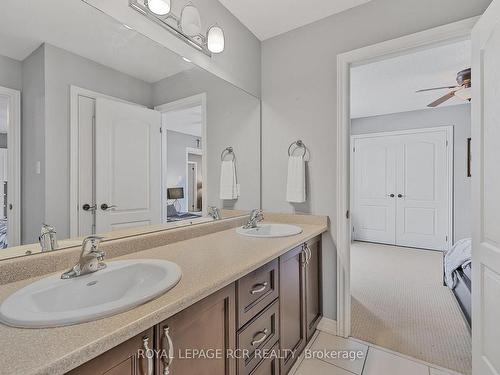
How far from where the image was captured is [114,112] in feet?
4.17

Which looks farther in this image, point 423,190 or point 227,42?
point 423,190

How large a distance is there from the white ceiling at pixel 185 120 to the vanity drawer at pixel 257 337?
1166 millimetres

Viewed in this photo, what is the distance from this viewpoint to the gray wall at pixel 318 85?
173 cm

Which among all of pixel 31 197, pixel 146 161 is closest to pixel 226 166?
pixel 146 161

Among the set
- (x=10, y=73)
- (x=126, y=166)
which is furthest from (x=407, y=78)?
(x=10, y=73)

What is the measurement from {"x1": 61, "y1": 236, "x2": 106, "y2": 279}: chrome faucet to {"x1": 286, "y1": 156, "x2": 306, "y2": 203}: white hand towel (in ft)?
4.73

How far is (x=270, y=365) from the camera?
1327mm

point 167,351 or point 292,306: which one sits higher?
point 167,351

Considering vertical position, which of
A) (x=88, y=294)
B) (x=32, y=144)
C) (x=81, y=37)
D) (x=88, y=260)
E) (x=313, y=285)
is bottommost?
(x=313, y=285)

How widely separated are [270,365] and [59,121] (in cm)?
150

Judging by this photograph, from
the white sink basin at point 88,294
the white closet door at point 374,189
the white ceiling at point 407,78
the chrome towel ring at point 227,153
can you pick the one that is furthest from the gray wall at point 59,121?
the white closet door at point 374,189

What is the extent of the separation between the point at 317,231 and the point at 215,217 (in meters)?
0.76

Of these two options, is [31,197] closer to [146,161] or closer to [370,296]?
[146,161]

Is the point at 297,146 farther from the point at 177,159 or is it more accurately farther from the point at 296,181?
the point at 177,159
